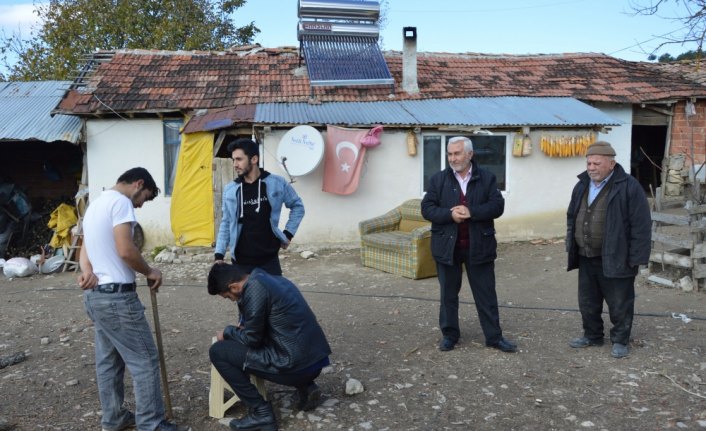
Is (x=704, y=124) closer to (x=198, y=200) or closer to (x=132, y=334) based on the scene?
(x=198, y=200)

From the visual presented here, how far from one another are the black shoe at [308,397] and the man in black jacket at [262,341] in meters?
0.18

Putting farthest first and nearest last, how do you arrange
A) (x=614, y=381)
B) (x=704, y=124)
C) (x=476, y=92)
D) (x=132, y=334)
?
(x=704, y=124)
(x=476, y=92)
(x=614, y=381)
(x=132, y=334)

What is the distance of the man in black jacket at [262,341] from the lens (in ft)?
11.4

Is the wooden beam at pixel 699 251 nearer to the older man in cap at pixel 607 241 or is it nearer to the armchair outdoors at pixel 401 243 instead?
the older man in cap at pixel 607 241

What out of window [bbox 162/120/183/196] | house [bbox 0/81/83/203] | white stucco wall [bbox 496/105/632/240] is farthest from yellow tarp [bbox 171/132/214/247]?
white stucco wall [bbox 496/105/632/240]

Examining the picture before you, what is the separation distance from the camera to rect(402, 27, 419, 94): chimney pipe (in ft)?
38.1

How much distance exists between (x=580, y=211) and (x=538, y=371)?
4.58 feet

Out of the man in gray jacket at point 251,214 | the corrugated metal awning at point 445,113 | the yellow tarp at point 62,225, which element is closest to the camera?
the man in gray jacket at point 251,214

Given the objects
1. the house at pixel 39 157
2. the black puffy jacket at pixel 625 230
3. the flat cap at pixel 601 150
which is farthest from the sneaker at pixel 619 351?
the house at pixel 39 157

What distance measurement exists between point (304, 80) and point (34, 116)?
5.28 m

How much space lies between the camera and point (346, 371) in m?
4.68

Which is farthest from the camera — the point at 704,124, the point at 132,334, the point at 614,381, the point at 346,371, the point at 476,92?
the point at 704,124

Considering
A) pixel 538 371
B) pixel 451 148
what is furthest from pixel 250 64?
pixel 538 371

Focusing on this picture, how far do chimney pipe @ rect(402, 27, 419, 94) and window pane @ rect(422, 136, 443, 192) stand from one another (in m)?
1.43
